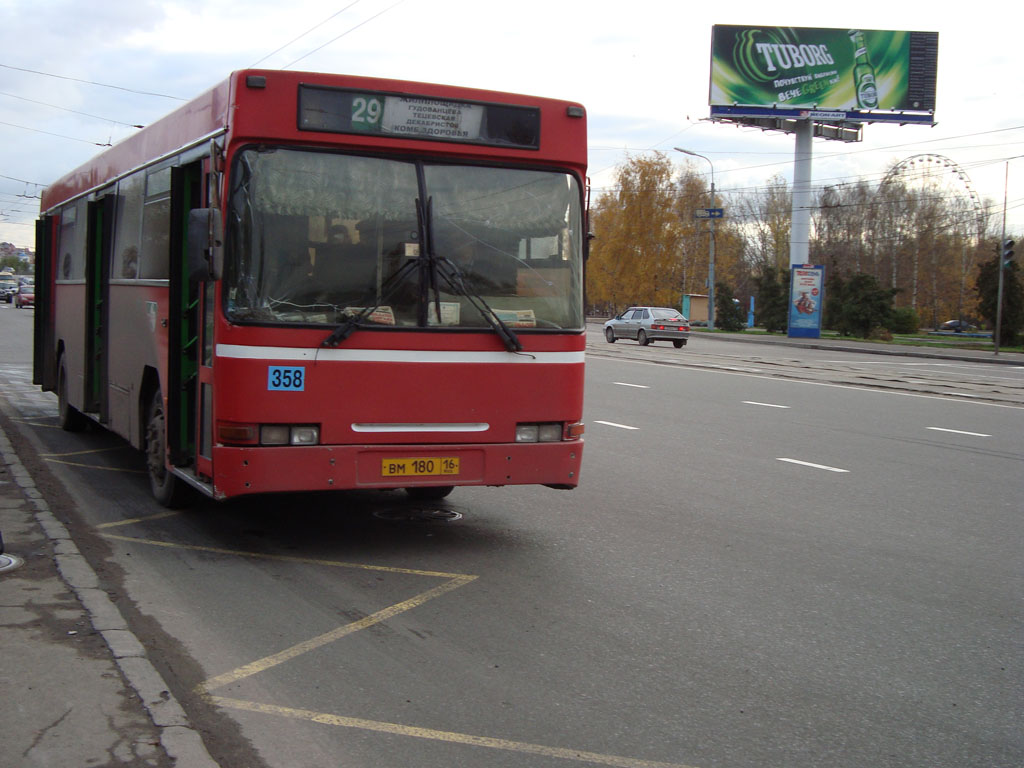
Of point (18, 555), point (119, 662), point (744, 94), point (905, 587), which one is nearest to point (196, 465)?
point (18, 555)

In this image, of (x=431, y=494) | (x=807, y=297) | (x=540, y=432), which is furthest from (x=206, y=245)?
(x=807, y=297)

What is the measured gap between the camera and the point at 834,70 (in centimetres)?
5881

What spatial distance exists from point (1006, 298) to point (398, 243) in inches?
1716

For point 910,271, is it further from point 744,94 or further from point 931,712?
point 931,712

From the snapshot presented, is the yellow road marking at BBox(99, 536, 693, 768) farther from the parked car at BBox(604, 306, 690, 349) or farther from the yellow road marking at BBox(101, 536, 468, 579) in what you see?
the parked car at BBox(604, 306, 690, 349)

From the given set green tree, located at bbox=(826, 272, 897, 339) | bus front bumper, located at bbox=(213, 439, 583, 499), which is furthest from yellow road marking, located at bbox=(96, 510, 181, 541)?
green tree, located at bbox=(826, 272, 897, 339)

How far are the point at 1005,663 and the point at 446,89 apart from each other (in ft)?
15.0

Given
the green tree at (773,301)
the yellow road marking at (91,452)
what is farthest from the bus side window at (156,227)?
the green tree at (773,301)

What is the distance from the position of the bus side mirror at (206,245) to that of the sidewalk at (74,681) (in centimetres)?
183

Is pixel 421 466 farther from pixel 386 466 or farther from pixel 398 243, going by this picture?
pixel 398 243

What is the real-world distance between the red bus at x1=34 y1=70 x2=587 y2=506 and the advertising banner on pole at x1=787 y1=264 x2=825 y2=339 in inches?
1871

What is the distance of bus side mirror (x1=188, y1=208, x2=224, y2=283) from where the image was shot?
625 centimetres

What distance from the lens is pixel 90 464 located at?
1015 centimetres

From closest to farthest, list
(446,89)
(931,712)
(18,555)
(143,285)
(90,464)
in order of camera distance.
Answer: (931,712), (18,555), (446,89), (143,285), (90,464)
